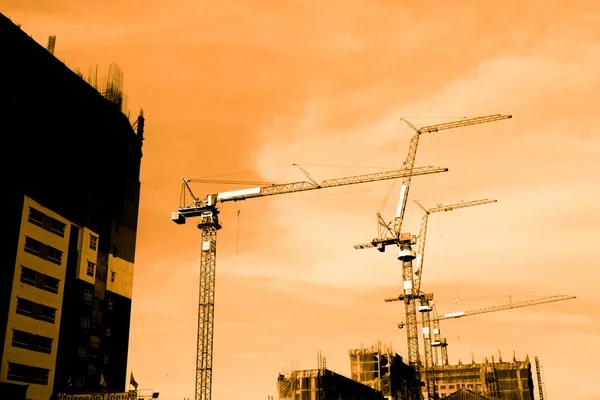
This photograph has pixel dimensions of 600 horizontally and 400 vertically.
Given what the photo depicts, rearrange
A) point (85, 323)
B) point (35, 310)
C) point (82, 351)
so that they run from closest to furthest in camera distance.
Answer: point (35, 310), point (82, 351), point (85, 323)

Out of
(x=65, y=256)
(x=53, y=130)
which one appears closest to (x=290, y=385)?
(x=65, y=256)

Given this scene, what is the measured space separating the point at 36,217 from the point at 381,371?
13070 cm

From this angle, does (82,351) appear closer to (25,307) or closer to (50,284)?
(50,284)

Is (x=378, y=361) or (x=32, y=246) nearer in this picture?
(x=32, y=246)

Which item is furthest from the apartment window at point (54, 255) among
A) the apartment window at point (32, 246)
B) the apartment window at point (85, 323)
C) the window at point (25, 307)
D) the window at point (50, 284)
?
the apartment window at point (85, 323)

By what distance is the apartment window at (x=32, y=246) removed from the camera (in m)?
83.4

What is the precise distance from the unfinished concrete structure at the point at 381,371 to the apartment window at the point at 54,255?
382 feet

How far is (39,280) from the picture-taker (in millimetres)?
85188

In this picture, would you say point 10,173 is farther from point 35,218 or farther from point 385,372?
point 385,372

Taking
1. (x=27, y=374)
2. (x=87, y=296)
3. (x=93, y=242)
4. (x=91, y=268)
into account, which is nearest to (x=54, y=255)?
(x=91, y=268)

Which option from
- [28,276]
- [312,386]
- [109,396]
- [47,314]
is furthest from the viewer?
[312,386]

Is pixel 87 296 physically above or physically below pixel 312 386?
above

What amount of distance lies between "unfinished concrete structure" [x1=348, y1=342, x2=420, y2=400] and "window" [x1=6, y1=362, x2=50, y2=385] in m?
116

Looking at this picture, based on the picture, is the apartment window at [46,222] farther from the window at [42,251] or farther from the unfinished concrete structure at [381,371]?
the unfinished concrete structure at [381,371]
